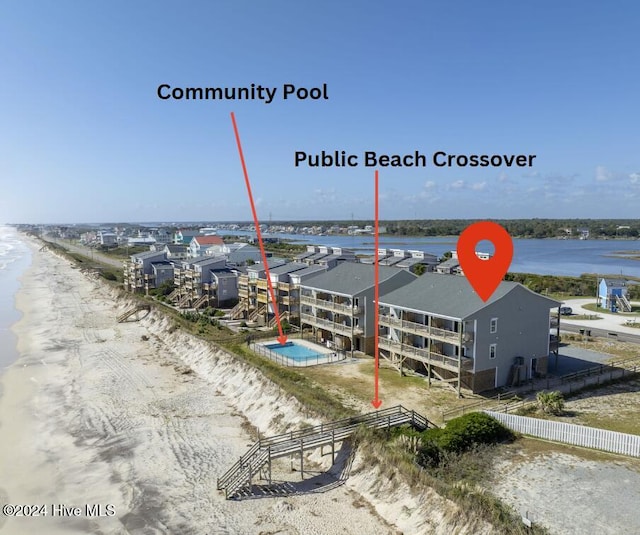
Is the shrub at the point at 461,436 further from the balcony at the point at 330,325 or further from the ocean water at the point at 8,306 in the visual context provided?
the ocean water at the point at 8,306

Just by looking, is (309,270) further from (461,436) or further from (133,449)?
(461,436)

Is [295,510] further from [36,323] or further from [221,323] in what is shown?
[36,323]

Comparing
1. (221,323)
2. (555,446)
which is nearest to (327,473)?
(555,446)

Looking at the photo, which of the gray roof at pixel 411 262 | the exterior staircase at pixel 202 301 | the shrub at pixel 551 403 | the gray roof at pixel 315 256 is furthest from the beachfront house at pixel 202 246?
the shrub at pixel 551 403

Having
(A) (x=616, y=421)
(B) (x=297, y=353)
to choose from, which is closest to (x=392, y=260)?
(B) (x=297, y=353)

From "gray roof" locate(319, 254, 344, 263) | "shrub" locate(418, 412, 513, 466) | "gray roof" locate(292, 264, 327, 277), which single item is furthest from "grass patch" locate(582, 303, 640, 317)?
"shrub" locate(418, 412, 513, 466)

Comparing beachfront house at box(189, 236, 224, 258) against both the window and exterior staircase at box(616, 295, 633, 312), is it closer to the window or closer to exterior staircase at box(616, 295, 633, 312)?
exterior staircase at box(616, 295, 633, 312)
